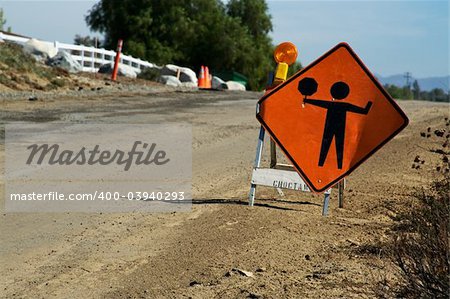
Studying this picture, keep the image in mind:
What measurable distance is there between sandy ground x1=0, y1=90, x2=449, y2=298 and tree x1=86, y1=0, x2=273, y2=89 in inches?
1878

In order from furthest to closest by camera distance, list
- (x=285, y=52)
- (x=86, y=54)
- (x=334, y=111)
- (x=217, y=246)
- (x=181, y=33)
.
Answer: (x=181, y=33), (x=86, y=54), (x=285, y=52), (x=334, y=111), (x=217, y=246)

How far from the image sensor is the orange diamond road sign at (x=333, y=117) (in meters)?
7.73

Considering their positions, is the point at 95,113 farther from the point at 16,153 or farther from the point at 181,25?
the point at 181,25

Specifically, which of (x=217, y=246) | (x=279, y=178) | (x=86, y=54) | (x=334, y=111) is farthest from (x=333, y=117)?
(x=86, y=54)

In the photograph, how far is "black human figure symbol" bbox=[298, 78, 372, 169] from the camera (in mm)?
7766

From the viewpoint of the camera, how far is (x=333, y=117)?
7801mm

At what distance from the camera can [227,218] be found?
7934 mm

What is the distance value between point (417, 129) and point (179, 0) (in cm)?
4461

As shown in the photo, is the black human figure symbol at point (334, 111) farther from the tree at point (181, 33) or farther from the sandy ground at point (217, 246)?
the tree at point (181, 33)

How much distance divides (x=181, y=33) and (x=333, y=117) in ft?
172

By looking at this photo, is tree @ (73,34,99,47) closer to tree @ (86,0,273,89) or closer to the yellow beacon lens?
tree @ (86,0,273,89)

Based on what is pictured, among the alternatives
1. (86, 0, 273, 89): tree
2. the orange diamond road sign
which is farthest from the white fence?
the orange diamond road sign

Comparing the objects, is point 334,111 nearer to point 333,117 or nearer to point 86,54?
point 333,117

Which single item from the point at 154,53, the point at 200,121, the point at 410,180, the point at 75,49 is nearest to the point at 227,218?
the point at 410,180
